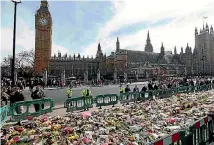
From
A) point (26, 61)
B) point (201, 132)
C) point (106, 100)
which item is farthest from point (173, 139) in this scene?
point (26, 61)

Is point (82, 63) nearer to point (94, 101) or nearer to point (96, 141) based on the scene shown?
point (94, 101)

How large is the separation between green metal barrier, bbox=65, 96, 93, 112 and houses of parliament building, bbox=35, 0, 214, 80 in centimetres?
9726

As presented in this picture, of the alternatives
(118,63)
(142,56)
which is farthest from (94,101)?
(142,56)

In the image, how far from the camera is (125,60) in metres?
135

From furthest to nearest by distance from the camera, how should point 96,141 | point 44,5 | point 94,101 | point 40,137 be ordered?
1. point 44,5
2. point 94,101
3. point 40,137
4. point 96,141

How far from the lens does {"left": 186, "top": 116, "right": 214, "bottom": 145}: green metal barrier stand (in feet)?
22.5

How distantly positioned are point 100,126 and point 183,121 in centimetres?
382

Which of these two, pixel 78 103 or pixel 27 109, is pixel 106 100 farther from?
pixel 27 109

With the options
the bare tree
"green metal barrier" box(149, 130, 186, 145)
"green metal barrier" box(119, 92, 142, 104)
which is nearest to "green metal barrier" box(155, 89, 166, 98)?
"green metal barrier" box(119, 92, 142, 104)

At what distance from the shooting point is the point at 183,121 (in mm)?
11242

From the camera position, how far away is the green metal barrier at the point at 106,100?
1931 centimetres

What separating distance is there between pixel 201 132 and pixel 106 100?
1258cm

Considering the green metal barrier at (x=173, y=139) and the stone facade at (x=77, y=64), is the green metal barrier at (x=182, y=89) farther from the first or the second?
the stone facade at (x=77, y=64)

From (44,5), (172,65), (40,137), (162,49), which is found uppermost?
(44,5)
